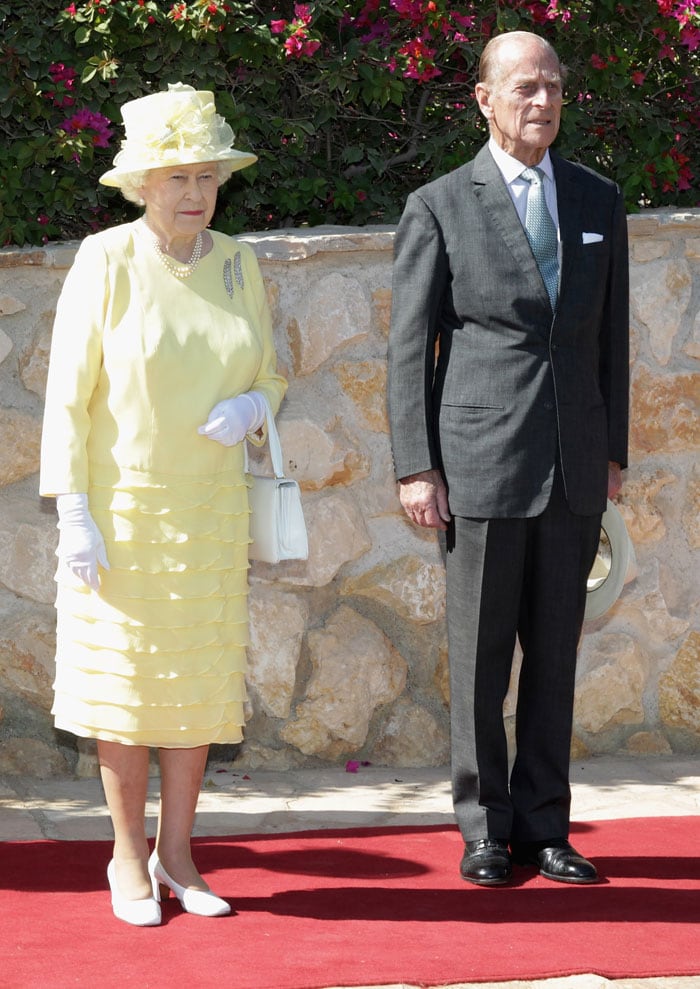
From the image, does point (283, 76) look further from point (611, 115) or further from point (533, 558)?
point (533, 558)

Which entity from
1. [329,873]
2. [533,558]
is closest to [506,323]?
[533,558]

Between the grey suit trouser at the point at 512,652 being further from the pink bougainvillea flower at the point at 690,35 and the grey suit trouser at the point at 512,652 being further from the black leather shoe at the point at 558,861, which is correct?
the pink bougainvillea flower at the point at 690,35

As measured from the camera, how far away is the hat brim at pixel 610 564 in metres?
4.31

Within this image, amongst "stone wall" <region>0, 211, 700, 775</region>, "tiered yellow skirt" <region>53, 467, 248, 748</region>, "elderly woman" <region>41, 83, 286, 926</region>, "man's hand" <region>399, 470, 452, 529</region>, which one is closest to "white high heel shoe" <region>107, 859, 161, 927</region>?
A: "elderly woman" <region>41, 83, 286, 926</region>

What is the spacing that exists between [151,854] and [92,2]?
2664 mm

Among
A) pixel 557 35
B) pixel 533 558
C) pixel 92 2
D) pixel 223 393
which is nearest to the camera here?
pixel 223 393

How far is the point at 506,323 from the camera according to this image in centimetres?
339

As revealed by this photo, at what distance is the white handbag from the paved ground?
103 cm

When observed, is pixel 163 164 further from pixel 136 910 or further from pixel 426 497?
pixel 136 910

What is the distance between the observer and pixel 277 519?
3336mm

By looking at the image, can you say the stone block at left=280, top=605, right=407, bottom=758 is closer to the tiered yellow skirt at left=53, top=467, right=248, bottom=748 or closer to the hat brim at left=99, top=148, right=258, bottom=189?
the tiered yellow skirt at left=53, top=467, right=248, bottom=748

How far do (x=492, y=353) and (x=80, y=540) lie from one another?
3.40ft

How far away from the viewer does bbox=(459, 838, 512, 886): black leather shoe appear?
348cm

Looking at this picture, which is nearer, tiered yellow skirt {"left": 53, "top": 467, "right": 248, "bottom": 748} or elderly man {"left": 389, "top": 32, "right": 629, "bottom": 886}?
tiered yellow skirt {"left": 53, "top": 467, "right": 248, "bottom": 748}
